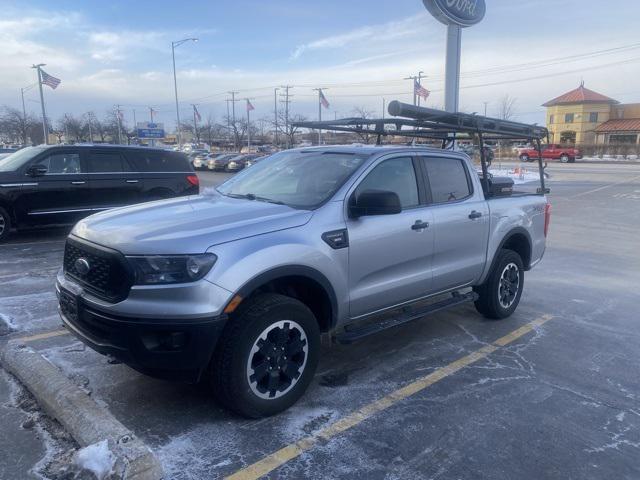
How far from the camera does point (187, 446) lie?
318 cm

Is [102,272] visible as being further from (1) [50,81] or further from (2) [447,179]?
(1) [50,81]

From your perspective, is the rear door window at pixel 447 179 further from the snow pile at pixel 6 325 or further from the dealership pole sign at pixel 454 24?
the dealership pole sign at pixel 454 24

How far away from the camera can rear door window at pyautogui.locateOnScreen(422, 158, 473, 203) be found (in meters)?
4.82

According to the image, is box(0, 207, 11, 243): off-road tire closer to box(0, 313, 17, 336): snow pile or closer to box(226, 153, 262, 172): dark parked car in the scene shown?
box(0, 313, 17, 336): snow pile

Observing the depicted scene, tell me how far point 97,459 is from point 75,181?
26.7ft

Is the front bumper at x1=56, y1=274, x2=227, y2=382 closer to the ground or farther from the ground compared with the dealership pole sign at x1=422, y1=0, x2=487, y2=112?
closer to the ground

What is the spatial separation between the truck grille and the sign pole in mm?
14621

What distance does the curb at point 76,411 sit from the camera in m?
2.80

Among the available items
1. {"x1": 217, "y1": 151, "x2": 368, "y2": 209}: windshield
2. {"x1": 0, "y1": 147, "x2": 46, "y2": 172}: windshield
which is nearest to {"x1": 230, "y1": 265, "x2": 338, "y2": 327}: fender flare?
{"x1": 217, "y1": 151, "x2": 368, "y2": 209}: windshield

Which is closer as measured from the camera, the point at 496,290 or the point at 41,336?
the point at 41,336

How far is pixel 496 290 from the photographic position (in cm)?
555

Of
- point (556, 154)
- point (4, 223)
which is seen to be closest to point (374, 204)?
point (4, 223)

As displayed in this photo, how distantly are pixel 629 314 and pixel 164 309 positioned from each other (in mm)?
5429

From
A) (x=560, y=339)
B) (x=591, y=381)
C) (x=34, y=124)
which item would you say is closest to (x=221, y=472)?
(x=591, y=381)
